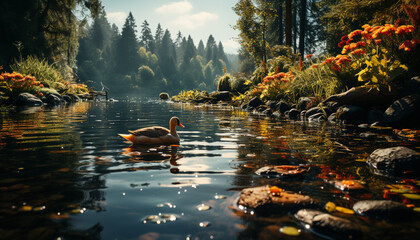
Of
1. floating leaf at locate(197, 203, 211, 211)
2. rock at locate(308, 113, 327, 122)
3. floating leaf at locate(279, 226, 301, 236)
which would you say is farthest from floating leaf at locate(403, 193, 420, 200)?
rock at locate(308, 113, 327, 122)

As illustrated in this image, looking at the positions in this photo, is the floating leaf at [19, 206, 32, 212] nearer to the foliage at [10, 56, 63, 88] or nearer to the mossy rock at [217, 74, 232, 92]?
the foliage at [10, 56, 63, 88]

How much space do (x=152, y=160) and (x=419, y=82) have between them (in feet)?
25.4

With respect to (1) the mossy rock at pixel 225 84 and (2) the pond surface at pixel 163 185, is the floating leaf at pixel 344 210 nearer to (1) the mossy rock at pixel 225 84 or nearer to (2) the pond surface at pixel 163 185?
(2) the pond surface at pixel 163 185

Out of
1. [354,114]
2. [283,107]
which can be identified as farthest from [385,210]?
[283,107]

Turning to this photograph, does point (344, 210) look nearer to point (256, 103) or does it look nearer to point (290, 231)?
point (290, 231)

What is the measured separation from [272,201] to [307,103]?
1100 cm

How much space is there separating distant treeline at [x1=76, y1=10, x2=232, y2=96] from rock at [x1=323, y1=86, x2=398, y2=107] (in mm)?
75305

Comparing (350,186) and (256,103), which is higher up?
(256,103)

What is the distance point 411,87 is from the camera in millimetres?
8367

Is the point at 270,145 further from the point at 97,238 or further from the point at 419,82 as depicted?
the point at 419,82

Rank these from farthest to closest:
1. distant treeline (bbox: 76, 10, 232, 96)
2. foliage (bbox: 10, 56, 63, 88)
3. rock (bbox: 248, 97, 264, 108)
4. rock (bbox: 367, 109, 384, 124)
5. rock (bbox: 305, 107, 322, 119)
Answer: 1. distant treeline (bbox: 76, 10, 232, 96)
2. foliage (bbox: 10, 56, 63, 88)
3. rock (bbox: 248, 97, 264, 108)
4. rock (bbox: 305, 107, 322, 119)
5. rock (bbox: 367, 109, 384, 124)

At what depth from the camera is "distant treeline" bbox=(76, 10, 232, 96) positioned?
85562 millimetres

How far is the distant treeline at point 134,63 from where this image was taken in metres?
85.6

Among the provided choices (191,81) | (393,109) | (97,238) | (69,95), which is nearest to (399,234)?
(97,238)
